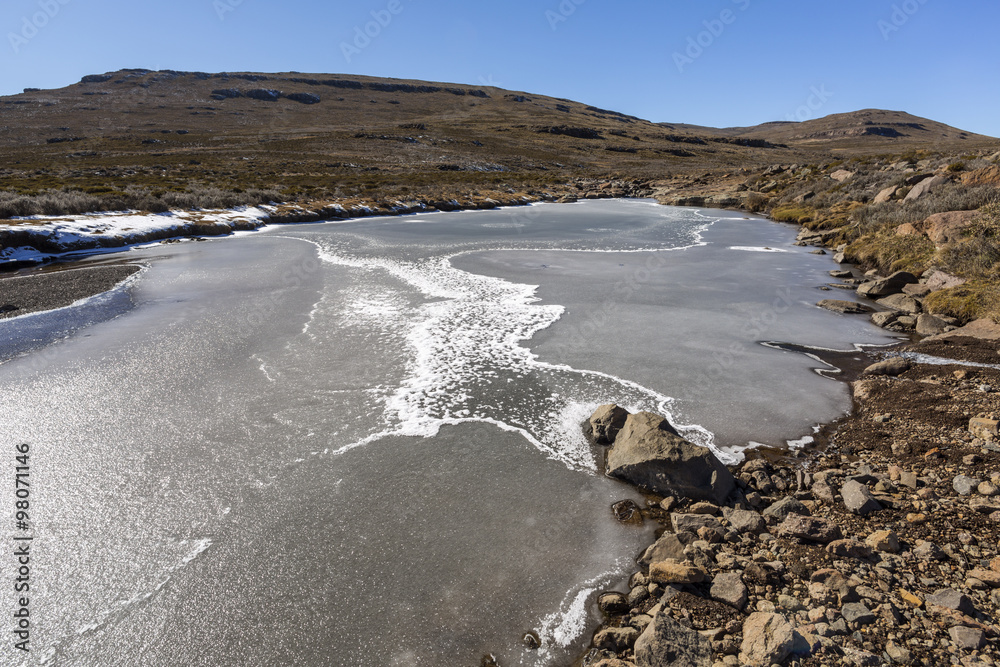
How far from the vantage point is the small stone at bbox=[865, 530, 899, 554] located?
4473 mm

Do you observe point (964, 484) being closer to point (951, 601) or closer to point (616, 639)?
point (951, 601)

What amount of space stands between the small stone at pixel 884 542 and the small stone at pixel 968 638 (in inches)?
37.4

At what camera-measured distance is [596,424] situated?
7.11m

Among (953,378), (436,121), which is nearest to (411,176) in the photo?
(953,378)

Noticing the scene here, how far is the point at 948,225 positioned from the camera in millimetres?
15969

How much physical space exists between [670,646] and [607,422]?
3.55m

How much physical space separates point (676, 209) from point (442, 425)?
140 ft

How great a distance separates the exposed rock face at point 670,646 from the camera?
3.57m

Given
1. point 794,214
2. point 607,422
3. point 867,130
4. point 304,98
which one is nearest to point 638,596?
point 607,422

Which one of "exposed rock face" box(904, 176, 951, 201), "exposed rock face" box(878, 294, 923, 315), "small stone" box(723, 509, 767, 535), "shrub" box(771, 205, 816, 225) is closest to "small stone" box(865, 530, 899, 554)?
"small stone" box(723, 509, 767, 535)

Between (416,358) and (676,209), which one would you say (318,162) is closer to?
(676,209)

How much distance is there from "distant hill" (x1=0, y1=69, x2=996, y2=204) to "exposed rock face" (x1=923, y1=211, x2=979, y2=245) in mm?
38381

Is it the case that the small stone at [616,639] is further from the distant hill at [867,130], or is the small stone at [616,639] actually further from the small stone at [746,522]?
the distant hill at [867,130]

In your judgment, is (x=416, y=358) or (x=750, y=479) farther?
(x=416, y=358)
